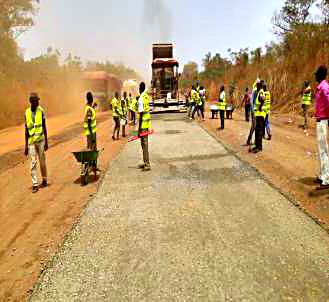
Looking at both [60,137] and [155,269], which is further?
[60,137]

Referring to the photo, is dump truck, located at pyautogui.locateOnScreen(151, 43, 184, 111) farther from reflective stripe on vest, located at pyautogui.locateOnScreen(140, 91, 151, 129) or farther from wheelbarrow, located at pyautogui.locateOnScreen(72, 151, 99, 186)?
wheelbarrow, located at pyautogui.locateOnScreen(72, 151, 99, 186)

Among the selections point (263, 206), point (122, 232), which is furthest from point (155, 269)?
point (263, 206)

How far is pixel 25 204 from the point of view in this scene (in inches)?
256

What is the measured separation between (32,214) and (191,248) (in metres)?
3.17

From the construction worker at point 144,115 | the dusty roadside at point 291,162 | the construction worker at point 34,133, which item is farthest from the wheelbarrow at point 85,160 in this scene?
the dusty roadside at point 291,162

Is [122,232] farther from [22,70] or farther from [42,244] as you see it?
[22,70]

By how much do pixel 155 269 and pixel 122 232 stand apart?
Result: 114 centimetres

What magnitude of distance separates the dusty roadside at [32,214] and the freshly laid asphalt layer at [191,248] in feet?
0.80

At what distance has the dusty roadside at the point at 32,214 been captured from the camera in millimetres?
3957

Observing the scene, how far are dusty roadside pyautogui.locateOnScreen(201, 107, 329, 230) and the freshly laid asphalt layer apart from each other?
0.37 metres

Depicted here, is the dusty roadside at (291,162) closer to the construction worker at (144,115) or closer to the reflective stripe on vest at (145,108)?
the construction worker at (144,115)

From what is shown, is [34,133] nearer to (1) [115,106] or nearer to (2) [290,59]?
(1) [115,106]

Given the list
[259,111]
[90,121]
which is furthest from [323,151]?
[90,121]

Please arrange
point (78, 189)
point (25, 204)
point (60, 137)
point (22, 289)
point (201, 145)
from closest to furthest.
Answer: point (22, 289) → point (25, 204) → point (78, 189) → point (201, 145) → point (60, 137)
